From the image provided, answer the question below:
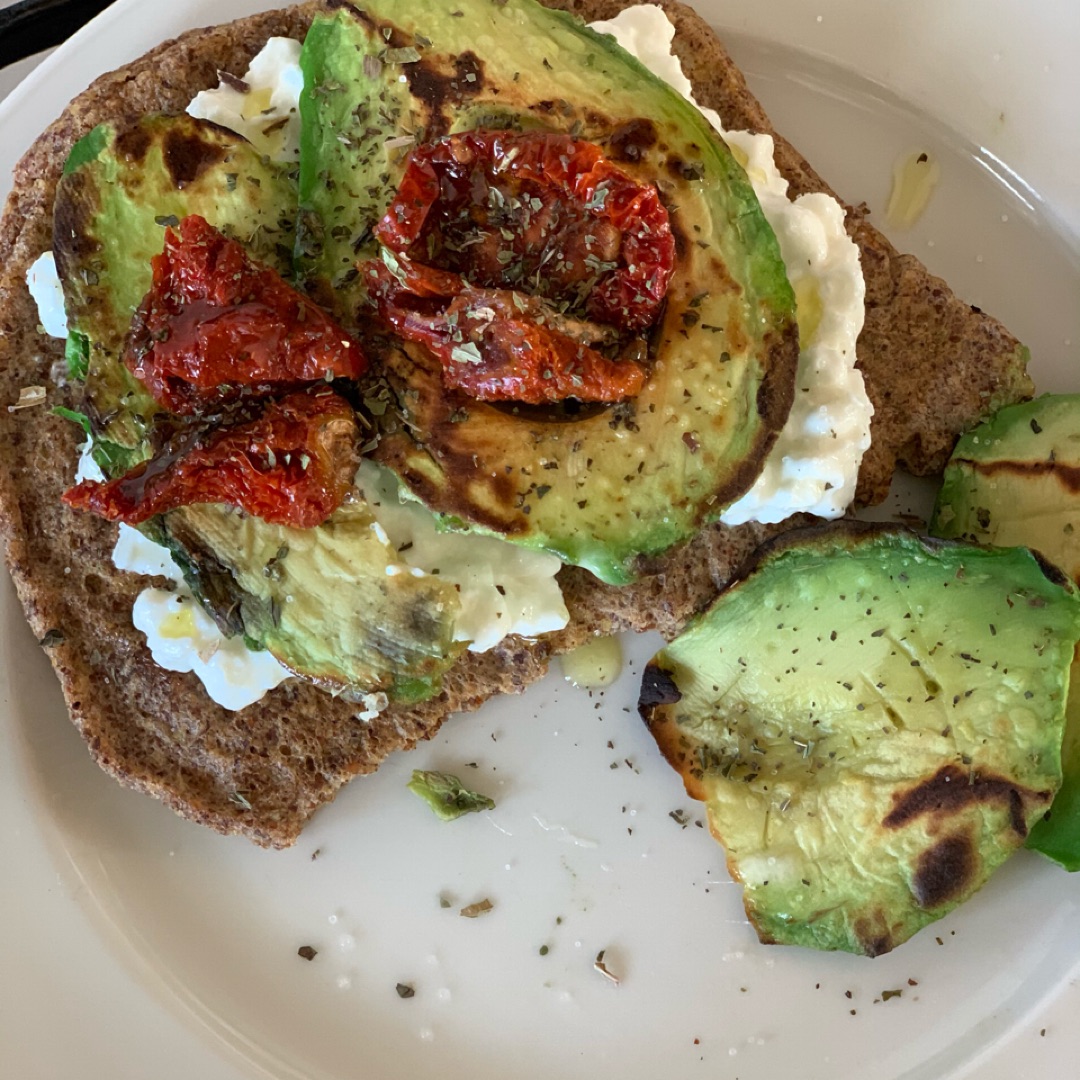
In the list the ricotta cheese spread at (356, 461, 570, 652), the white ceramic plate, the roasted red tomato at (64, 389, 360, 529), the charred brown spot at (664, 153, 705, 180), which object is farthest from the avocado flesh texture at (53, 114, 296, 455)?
the charred brown spot at (664, 153, 705, 180)

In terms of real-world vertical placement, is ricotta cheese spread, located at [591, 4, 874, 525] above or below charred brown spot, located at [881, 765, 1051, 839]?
above

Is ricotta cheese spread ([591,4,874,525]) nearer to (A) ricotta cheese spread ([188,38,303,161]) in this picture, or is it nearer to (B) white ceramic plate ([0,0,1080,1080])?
(B) white ceramic plate ([0,0,1080,1080])

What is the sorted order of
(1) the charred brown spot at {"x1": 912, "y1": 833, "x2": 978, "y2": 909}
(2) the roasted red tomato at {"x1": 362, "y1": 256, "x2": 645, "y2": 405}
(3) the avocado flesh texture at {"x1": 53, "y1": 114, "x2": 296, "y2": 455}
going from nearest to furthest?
(2) the roasted red tomato at {"x1": 362, "y1": 256, "x2": 645, "y2": 405}
(3) the avocado flesh texture at {"x1": 53, "y1": 114, "x2": 296, "y2": 455}
(1) the charred brown spot at {"x1": 912, "y1": 833, "x2": 978, "y2": 909}

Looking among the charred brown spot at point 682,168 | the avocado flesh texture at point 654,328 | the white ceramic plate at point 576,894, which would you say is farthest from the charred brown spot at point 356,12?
the white ceramic plate at point 576,894

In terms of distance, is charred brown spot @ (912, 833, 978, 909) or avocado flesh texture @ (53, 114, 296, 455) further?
charred brown spot @ (912, 833, 978, 909)

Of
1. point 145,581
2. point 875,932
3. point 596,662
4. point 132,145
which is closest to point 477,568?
point 596,662

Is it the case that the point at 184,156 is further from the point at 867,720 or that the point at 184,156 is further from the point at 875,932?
the point at 875,932

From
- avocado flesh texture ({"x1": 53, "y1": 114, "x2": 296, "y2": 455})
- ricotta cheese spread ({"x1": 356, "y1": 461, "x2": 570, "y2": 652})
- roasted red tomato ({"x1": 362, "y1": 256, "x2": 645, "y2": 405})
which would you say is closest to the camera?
roasted red tomato ({"x1": 362, "y1": 256, "x2": 645, "y2": 405})
